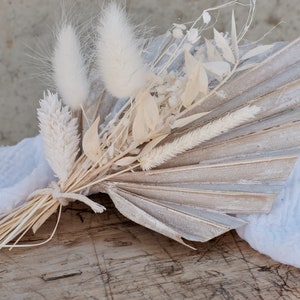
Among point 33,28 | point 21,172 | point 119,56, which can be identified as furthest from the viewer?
point 33,28

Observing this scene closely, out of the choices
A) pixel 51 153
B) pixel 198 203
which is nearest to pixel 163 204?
pixel 198 203

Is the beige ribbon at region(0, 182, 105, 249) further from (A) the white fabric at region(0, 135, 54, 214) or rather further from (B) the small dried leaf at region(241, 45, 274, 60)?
(B) the small dried leaf at region(241, 45, 274, 60)

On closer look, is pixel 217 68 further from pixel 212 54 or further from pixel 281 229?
pixel 281 229

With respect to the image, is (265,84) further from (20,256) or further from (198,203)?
(20,256)

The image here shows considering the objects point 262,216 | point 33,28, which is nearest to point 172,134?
point 262,216

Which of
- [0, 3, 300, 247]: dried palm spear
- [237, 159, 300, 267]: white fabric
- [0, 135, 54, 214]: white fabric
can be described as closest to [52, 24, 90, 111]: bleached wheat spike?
[0, 3, 300, 247]: dried palm spear

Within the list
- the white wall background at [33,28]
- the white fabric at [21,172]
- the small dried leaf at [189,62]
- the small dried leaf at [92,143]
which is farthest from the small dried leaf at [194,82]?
the white wall background at [33,28]
